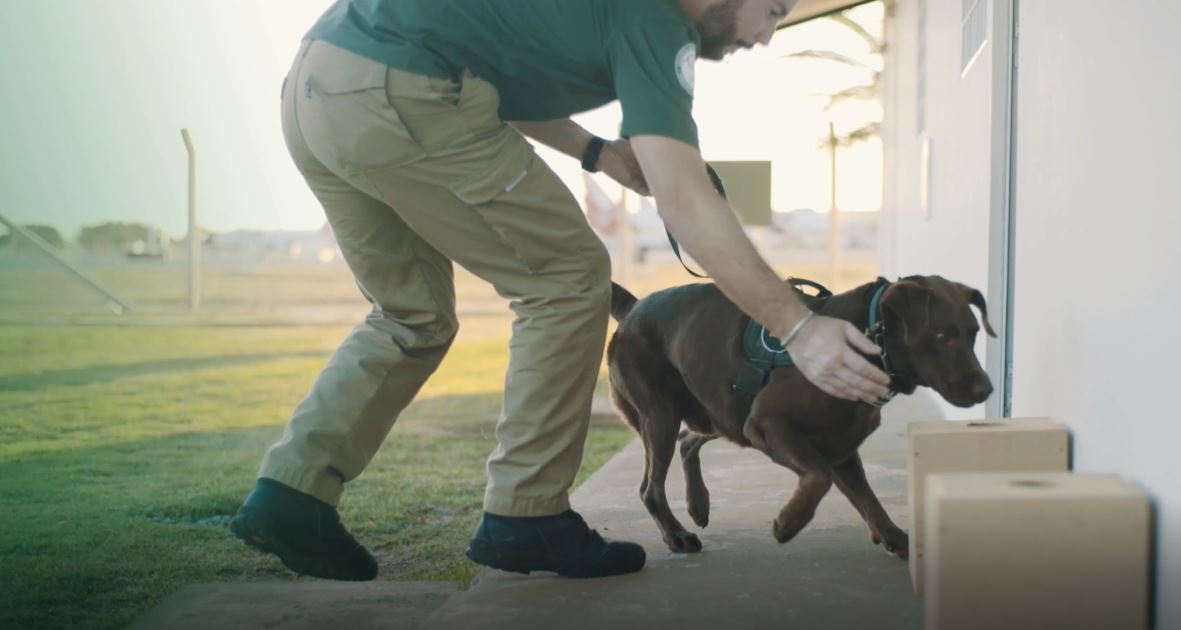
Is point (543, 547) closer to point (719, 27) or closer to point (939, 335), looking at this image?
point (939, 335)

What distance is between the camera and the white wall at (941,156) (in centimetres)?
499

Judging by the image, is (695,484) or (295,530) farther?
(695,484)

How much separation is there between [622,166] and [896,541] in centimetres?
128

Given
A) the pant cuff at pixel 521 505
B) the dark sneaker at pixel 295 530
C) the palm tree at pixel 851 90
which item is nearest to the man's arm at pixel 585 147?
the pant cuff at pixel 521 505

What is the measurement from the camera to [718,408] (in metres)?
3.21

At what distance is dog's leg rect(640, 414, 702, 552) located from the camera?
3.14m

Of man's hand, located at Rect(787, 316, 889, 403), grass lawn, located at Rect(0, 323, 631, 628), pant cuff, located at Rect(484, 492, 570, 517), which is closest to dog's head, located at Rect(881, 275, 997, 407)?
man's hand, located at Rect(787, 316, 889, 403)

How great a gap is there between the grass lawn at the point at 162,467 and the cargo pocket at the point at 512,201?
112 centimetres

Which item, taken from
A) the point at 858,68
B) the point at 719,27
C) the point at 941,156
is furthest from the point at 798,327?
the point at 858,68

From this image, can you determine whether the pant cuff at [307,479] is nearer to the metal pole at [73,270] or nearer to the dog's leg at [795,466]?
the dog's leg at [795,466]

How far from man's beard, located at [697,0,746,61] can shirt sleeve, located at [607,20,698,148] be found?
0.84 ft

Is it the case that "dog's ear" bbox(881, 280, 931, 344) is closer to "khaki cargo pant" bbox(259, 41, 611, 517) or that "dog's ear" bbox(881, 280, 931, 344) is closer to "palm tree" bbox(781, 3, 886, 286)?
"khaki cargo pant" bbox(259, 41, 611, 517)

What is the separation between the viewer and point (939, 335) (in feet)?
8.81

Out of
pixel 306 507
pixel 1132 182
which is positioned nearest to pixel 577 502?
pixel 306 507
